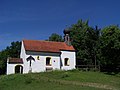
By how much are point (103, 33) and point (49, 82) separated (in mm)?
20791

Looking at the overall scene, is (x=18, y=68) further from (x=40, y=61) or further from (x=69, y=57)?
(x=69, y=57)

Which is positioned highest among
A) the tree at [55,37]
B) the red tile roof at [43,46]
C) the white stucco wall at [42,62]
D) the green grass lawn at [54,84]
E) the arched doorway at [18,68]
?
the tree at [55,37]

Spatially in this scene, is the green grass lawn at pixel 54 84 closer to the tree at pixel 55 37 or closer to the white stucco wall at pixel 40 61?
the white stucco wall at pixel 40 61

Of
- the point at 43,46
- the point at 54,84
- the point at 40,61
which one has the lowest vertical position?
the point at 54,84

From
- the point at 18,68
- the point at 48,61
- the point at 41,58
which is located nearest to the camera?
the point at 41,58

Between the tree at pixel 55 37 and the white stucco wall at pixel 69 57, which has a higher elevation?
the tree at pixel 55 37

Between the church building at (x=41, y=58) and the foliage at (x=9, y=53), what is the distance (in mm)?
22282

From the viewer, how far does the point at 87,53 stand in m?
67.9

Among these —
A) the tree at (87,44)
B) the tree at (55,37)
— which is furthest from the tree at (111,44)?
the tree at (55,37)

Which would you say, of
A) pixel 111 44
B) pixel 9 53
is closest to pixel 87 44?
pixel 111 44

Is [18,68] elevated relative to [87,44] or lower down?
lower down

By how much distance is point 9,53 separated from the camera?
77.7 meters

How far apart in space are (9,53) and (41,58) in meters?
29.9

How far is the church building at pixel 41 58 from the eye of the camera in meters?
49.3
